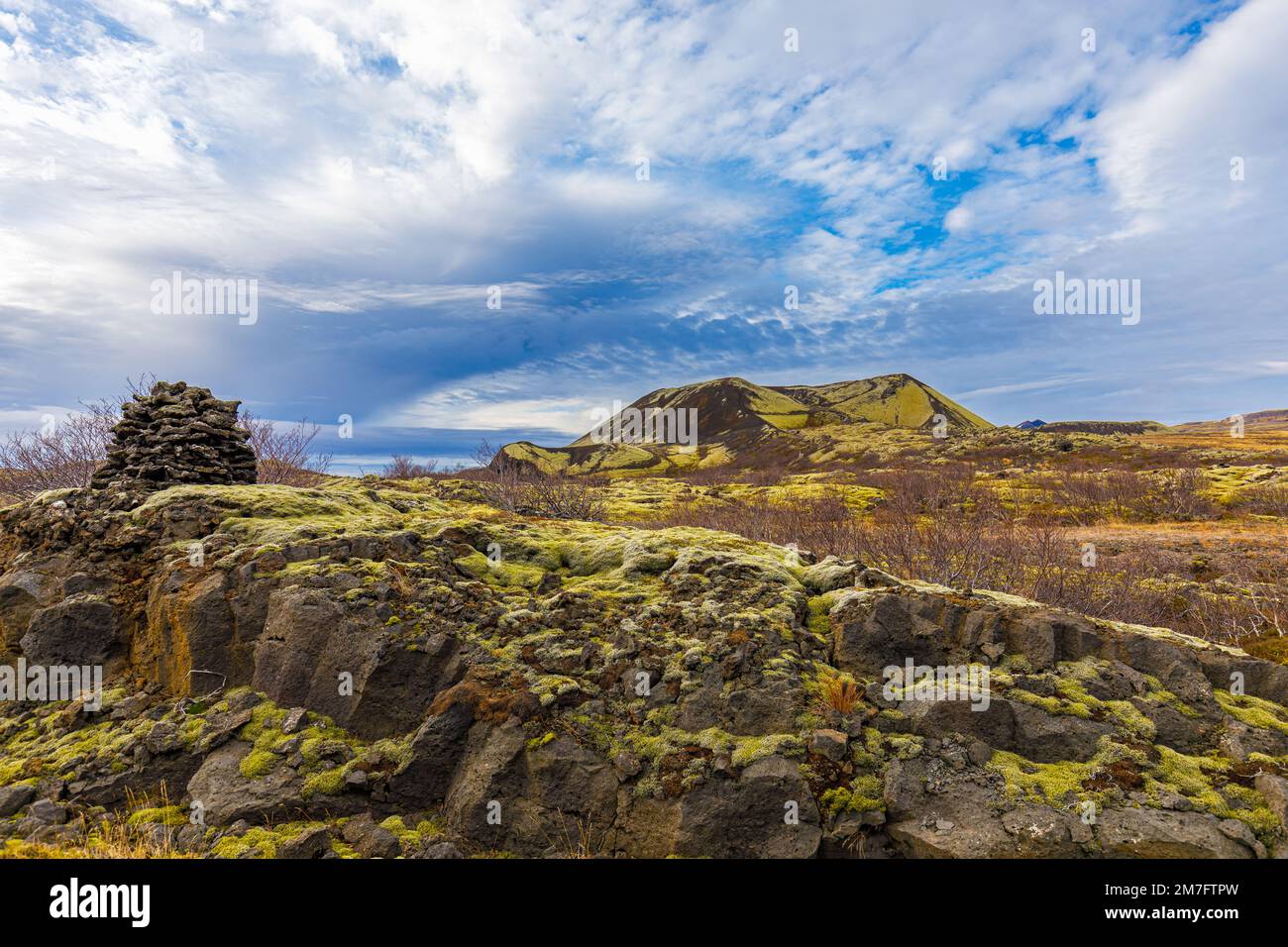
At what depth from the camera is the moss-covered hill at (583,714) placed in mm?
6535

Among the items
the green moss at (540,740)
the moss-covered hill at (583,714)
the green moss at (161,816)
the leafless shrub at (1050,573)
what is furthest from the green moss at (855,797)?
the leafless shrub at (1050,573)

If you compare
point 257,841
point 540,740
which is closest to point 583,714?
point 540,740

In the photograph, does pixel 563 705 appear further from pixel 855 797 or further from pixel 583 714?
pixel 855 797

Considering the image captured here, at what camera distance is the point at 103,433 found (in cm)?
3284

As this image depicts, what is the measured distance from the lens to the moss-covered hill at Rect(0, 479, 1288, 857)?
654cm

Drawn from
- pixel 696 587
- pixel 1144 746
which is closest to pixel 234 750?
pixel 696 587

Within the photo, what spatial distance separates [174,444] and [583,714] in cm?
1088

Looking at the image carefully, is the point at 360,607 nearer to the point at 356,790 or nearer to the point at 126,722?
the point at 356,790

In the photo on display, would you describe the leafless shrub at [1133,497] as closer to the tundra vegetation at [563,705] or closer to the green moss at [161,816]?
the tundra vegetation at [563,705]

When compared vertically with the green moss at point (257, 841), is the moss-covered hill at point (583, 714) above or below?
above

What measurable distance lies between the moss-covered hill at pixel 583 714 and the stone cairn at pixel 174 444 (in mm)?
1816

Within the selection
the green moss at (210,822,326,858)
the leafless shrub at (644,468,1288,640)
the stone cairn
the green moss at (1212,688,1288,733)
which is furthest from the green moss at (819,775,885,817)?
the stone cairn

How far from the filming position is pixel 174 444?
1233cm

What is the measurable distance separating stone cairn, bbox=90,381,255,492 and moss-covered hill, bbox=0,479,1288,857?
1.82 metres
